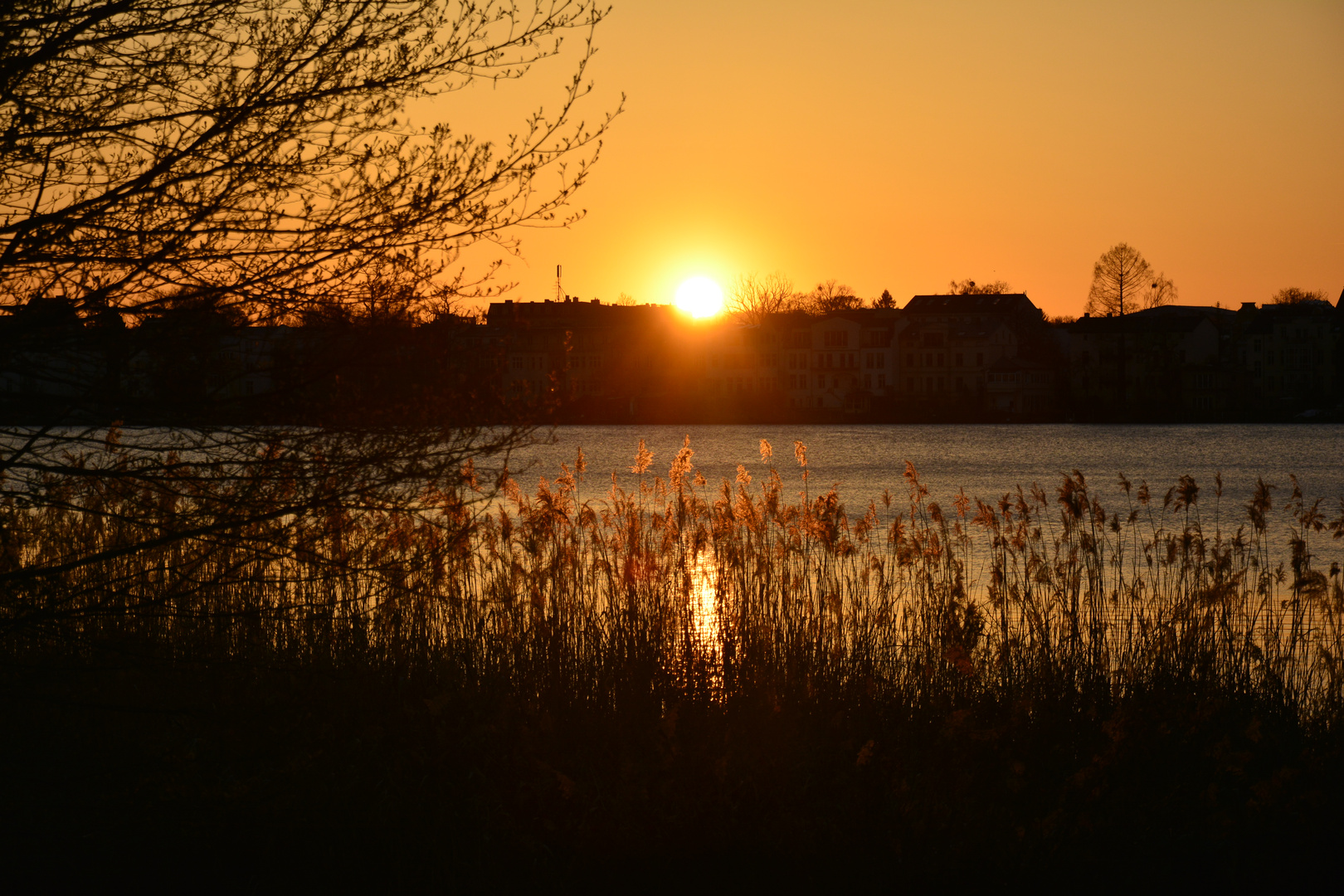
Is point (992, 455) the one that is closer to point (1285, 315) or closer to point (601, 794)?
point (601, 794)

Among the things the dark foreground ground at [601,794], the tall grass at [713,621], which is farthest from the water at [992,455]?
the dark foreground ground at [601,794]

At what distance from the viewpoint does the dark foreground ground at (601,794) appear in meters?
5.45

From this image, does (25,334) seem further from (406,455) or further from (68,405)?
(406,455)

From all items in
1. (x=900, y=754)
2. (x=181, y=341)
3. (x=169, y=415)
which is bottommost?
(x=900, y=754)

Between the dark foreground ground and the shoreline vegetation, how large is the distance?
0.02m

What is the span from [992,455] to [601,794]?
5813 centimetres

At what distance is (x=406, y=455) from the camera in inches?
201

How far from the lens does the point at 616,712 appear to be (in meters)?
7.71

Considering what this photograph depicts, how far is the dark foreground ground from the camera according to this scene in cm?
545

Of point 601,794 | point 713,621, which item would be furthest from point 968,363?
point 601,794

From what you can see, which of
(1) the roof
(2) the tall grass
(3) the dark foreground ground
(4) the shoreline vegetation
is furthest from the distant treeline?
(3) the dark foreground ground

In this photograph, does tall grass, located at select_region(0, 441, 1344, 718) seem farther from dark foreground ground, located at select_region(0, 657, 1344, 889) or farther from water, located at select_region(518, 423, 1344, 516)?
water, located at select_region(518, 423, 1344, 516)

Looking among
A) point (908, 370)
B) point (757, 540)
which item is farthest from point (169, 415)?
point (908, 370)

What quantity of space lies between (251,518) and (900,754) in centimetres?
403
